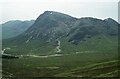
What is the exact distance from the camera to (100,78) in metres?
102

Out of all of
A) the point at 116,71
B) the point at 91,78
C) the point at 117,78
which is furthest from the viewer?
the point at 116,71

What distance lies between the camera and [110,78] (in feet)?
319

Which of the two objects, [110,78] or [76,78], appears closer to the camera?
[110,78]

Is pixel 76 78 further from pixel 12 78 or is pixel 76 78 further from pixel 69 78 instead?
pixel 12 78

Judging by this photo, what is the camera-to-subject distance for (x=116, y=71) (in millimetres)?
113438

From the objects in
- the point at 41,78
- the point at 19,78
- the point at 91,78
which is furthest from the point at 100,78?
the point at 19,78

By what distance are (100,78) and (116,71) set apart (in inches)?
564

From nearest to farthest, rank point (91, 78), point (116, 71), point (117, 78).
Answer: point (117, 78) → point (91, 78) → point (116, 71)

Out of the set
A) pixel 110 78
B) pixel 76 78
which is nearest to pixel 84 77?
A: pixel 76 78

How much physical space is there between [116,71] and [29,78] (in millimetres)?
35210

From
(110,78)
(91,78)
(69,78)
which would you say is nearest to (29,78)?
(69,78)

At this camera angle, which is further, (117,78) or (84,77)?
(84,77)

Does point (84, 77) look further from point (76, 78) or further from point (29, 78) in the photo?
point (29, 78)

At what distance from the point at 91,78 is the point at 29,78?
2382cm
